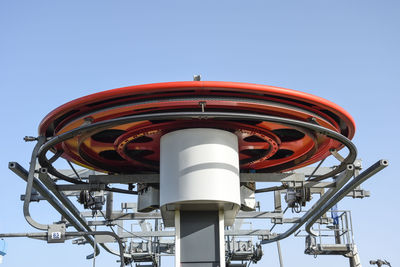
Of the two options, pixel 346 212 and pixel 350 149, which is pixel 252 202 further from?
pixel 346 212

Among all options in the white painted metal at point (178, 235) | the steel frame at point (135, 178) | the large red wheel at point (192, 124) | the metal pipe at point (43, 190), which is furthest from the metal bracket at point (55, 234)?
the white painted metal at point (178, 235)

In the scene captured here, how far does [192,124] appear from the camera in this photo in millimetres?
13469

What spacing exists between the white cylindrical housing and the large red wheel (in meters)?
0.46

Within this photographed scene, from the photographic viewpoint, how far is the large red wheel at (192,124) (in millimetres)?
12219

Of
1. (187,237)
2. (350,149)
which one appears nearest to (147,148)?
(187,237)

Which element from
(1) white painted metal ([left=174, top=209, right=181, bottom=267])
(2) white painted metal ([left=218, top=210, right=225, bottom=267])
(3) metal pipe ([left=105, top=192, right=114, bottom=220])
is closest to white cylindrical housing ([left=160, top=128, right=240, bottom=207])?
(2) white painted metal ([left=218, top=210, right=225, bottom=267])

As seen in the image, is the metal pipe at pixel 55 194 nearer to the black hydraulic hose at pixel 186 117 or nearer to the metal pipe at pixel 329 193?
the black hydraulic hose at pixel 186 117

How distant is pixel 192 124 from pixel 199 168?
1.29 m

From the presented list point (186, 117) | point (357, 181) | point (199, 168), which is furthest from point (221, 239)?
point (357, 181)

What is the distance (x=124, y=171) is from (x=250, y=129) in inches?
200

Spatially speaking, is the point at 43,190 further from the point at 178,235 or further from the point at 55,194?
the point at 178,235

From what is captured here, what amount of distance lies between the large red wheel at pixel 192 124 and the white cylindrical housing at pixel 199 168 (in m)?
0.46

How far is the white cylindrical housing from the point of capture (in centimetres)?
1275

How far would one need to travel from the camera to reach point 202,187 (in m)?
12.7
